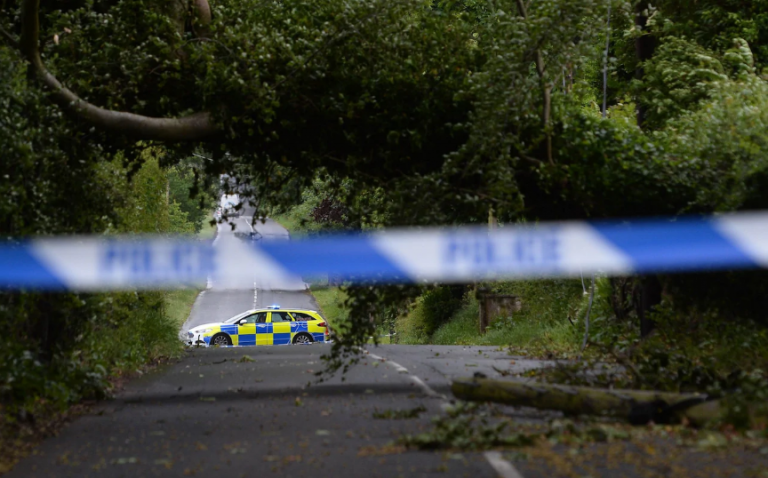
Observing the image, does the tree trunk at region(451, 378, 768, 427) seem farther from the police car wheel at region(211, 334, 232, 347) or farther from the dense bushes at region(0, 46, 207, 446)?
the police car wheel at region(211, 334, 232, 347)

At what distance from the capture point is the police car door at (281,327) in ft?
110

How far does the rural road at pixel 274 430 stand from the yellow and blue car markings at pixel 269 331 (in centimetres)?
1464

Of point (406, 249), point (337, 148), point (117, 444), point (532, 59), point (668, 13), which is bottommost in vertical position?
point (117, 444)

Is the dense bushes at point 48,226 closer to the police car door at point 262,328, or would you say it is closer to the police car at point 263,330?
the police car at point 263,330

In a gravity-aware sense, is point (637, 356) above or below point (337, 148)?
below

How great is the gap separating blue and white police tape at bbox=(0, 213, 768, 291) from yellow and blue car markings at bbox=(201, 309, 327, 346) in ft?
52.4

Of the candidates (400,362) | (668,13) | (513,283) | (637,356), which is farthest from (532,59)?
(513,283)

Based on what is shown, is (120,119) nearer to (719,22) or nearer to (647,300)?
(647,300)

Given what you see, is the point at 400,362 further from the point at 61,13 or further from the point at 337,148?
the point at 61,13

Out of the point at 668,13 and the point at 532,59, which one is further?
the point at 668,13

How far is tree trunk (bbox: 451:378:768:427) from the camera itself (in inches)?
362

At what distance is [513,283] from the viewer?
32.1 m

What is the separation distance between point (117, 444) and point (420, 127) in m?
5.91

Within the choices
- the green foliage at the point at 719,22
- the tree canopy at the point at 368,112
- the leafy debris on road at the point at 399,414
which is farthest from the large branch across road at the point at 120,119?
the green foliage at the point at 719,22
